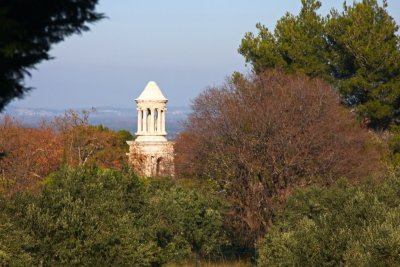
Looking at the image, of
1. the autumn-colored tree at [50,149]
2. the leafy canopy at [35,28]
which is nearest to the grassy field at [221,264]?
the autumn-colored tree at [50,149]

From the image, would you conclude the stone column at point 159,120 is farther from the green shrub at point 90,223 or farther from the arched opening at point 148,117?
the green shrub at point 90,223

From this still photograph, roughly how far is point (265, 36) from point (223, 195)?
46.9ft

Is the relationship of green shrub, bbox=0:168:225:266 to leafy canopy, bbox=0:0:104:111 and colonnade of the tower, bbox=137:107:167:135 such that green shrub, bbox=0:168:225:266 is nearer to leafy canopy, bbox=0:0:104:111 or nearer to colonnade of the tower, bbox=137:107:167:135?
leafy canopy, bbox=0:0:104:111

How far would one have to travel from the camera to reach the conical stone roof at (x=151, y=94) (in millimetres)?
73894

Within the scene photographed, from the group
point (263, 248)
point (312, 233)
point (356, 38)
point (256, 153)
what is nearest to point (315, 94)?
point (256, 153)

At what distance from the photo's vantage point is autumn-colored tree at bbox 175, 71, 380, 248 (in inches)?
1756

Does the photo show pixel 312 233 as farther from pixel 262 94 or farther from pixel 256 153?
pixel 262 94

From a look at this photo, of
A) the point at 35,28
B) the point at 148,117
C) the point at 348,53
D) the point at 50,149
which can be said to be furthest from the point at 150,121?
the point at 35,28

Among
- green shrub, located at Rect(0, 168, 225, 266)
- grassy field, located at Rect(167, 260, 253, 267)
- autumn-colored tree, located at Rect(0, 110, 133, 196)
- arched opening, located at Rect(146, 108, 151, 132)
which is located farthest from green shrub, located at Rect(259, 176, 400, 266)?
arched opening, located at Rect(146, 108, 151, 132)

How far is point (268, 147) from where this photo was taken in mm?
44406

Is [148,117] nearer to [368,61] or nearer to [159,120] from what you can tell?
[159,120]

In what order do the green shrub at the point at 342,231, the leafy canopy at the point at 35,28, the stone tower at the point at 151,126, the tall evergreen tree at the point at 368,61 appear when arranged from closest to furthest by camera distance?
the leafy canopy at the point at 35,28, the green shrub at the point at 342,231, the tall evergreen tree at the point at 368,61, the stone tower at the point at 151,126

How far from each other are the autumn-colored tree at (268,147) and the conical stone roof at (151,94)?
83.8 feet

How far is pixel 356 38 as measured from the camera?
54.3 meters
